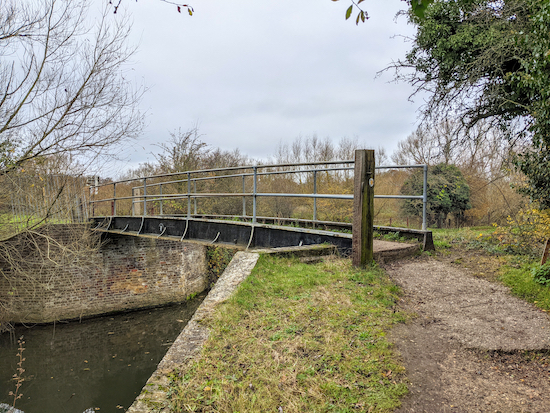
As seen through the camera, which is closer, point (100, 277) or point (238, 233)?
point (238, 233)

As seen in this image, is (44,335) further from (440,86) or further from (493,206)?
(493,206)

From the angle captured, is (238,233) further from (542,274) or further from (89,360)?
(89,360)

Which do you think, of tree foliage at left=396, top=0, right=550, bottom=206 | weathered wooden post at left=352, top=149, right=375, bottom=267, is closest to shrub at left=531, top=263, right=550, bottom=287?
weathered wooden post at left=352, top=149, right=375, bottom=267

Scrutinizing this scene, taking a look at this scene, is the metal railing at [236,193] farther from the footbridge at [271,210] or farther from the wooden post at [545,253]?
the wooden post at [545,253]

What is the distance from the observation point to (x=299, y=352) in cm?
297

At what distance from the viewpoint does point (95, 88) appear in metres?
8.92

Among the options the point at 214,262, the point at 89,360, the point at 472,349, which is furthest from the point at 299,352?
the point at 214,262

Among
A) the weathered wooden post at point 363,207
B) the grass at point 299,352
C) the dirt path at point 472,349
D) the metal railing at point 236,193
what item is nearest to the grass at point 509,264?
the dirt path at point 472,349

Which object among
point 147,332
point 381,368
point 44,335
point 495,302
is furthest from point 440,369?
point 44,335

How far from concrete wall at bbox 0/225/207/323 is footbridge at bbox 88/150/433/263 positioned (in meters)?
1.43

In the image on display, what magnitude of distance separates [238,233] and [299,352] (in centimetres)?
436

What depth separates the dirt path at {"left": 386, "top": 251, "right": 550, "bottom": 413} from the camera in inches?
94.7

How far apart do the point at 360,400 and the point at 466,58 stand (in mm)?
10189

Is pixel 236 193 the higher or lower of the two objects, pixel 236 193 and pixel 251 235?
the higher
